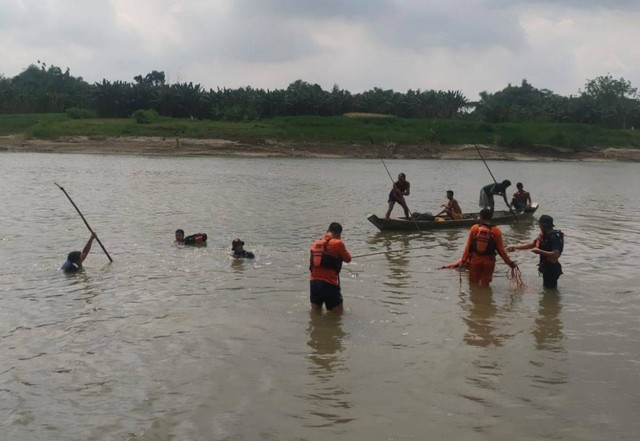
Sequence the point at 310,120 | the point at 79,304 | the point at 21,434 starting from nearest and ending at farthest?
the point at 21,434
the point at 79,304
the point at 310,120

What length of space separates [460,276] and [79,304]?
680 centimetres

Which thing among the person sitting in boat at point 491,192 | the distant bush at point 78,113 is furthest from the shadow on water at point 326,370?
the distant bush at point 78,113

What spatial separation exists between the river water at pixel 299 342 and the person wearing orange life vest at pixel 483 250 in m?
0.42

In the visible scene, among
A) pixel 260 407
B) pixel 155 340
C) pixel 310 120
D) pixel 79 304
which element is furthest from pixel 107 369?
pixel 310 120

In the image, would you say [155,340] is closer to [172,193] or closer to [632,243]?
[632,243]

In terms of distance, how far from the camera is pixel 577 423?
23.3ft

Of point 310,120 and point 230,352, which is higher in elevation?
point 310,120

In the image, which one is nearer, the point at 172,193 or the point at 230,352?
the point at 230,352

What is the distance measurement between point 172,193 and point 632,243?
19.3 metres

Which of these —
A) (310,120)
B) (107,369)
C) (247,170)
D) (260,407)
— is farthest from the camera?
(310,120)

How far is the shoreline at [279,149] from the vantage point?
63.3m

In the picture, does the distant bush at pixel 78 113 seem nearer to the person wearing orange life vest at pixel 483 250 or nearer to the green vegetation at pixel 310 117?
the green vegetation at pixel 310 117

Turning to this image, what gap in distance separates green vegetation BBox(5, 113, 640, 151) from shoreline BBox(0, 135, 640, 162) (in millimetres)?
1235

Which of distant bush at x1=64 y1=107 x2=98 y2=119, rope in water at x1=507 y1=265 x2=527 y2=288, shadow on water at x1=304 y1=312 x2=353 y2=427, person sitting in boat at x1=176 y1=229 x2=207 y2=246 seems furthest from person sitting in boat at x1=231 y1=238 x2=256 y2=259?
distant bush at x1=64 y1=107 x2=98 y2=119
